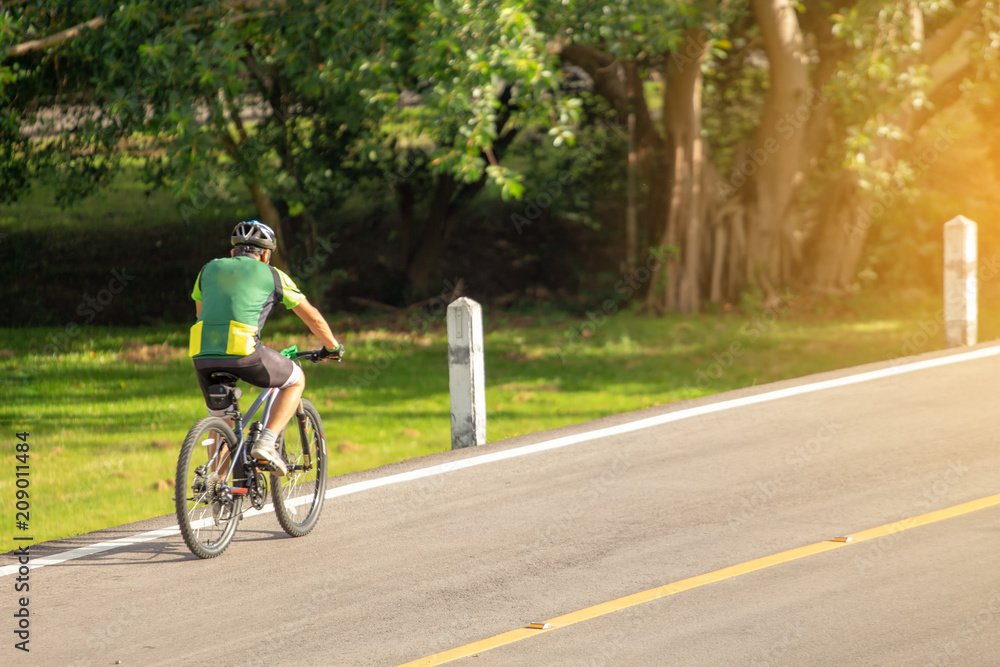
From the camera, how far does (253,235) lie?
6.33m

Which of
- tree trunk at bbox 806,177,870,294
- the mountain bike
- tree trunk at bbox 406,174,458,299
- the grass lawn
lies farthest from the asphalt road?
tree trunk at bbox 406,174,458,299

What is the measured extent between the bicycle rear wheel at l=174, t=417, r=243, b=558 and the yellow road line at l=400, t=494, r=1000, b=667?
6.00ft

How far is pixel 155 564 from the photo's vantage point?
6.24 metres

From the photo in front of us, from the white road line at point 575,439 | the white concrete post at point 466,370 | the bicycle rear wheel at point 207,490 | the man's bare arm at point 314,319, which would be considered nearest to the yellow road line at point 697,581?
the bicycle rear wheel at point 207,490

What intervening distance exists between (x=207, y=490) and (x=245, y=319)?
0.97m

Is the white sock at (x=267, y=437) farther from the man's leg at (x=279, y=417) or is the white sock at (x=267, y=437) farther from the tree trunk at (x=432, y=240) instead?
the tree trunk at (x=432, y=240)

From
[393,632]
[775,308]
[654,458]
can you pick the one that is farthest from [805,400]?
[775,308]

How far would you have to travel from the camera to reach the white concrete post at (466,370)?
8.59 meters

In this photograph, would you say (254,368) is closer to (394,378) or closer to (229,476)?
(229,476)

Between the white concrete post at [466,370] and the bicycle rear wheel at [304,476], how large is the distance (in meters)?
1.85

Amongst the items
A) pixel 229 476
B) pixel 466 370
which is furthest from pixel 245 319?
pixel 466 370

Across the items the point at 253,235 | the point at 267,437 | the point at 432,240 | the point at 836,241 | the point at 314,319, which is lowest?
the point at 267,437

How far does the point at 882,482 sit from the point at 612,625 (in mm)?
2950

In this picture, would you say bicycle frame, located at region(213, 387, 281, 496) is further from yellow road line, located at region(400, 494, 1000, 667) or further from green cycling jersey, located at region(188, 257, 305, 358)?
yellow road line, located at region(400, 494, 1000, 667)
